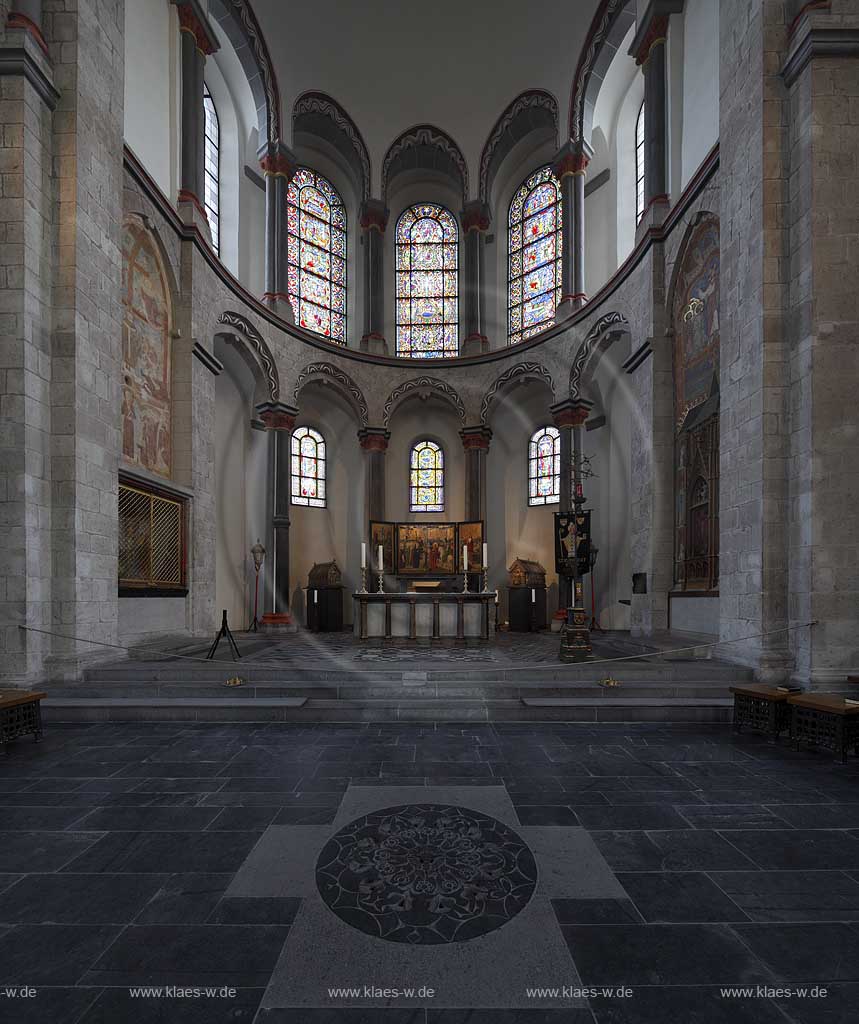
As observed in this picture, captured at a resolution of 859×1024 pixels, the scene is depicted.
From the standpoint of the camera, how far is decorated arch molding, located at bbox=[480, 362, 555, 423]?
16.0 metres

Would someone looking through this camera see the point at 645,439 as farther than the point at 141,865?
Yes

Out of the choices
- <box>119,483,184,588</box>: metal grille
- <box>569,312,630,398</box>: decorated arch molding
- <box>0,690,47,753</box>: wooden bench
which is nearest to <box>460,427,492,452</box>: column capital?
<box>569,312,630,398</box>: decorated arch molding

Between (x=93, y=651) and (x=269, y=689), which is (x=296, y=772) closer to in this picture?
(x=269, y=689)

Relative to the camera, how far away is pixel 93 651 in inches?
309

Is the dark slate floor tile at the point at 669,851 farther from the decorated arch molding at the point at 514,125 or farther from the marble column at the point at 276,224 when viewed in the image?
the decorated arch molding at the point at 514,125

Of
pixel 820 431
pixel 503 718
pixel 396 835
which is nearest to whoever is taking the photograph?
pixel 396 835

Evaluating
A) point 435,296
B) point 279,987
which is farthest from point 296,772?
point 435,296

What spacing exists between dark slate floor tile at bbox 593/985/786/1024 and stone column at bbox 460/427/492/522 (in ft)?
49.9

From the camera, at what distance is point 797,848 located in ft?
11.4

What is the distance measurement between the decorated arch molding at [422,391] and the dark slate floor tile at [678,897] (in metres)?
15.2

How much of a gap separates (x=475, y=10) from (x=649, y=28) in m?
6.13

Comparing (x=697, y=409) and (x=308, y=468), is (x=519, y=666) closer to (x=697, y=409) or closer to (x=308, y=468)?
(x=697, y=409)

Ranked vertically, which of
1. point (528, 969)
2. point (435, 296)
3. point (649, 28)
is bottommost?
point (528, 969)

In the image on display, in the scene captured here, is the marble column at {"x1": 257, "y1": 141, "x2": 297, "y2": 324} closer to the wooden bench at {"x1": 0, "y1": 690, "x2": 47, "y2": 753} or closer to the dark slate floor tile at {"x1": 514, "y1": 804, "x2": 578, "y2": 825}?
the wooden bench at {"x1": 0, "y1": 690, "x2": 47, "y2": 753}
